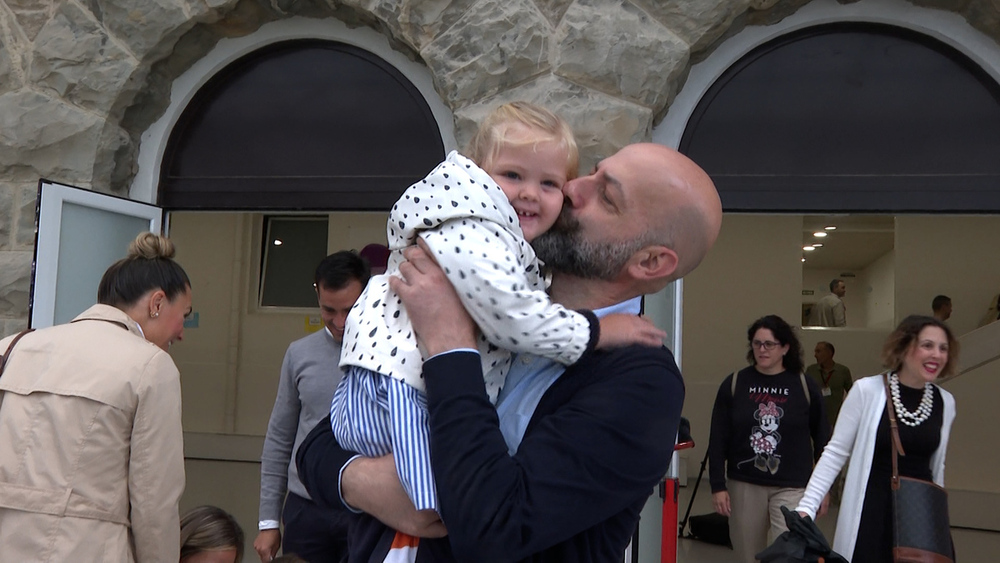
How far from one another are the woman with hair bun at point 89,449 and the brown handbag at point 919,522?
8.90 feet

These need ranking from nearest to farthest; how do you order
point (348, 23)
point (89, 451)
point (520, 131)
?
1. point (520, 131)
2. point (89, 451)
3. point (348, 23)

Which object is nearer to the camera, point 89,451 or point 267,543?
point 89,451

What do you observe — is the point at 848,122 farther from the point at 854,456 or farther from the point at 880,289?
the point at 880,289

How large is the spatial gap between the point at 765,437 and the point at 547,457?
13.1 ft

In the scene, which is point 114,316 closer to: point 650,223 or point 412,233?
point 412,233

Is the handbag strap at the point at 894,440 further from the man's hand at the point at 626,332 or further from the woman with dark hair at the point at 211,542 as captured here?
the man's hand at the point at 626,332

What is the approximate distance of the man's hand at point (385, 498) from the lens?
3.76 feet

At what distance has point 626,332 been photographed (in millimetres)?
1243

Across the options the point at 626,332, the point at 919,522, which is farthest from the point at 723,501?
the point at 626,332

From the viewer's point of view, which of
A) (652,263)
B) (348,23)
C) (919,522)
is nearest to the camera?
(652,263)

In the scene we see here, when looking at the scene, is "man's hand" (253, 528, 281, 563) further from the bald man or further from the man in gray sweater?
the bald man

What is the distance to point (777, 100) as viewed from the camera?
376 cm

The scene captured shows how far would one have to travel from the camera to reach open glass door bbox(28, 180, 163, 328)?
3.52 metres

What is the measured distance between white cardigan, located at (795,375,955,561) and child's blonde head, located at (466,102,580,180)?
2.63 meters
